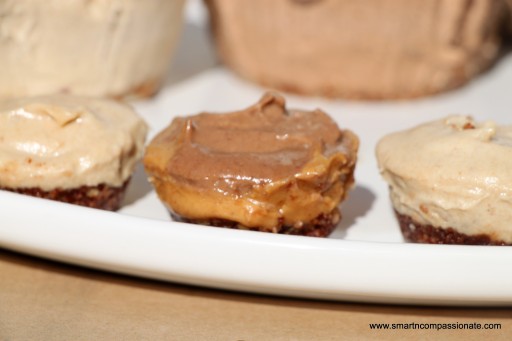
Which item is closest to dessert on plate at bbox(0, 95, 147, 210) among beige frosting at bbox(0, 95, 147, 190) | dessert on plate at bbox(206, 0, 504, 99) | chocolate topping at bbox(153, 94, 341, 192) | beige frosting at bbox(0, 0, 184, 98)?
beige frosting at bbox(0, 95, 147, 190)

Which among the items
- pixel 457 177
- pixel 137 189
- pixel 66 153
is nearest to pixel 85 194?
pixel 66 153

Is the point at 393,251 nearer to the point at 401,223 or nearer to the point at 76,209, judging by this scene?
the point at 401,223

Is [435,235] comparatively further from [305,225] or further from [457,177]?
[305,225]

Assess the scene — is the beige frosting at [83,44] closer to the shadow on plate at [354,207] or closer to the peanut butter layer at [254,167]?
the peanut butter layer at [254,167]

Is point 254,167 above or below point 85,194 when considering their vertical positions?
above

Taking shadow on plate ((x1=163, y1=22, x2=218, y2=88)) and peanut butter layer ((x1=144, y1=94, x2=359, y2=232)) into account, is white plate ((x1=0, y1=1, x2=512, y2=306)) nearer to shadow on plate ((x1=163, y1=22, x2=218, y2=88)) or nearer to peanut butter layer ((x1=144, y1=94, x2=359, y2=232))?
peanut butter layer ((x1=144, y1=94, x2=359, y2=232))
